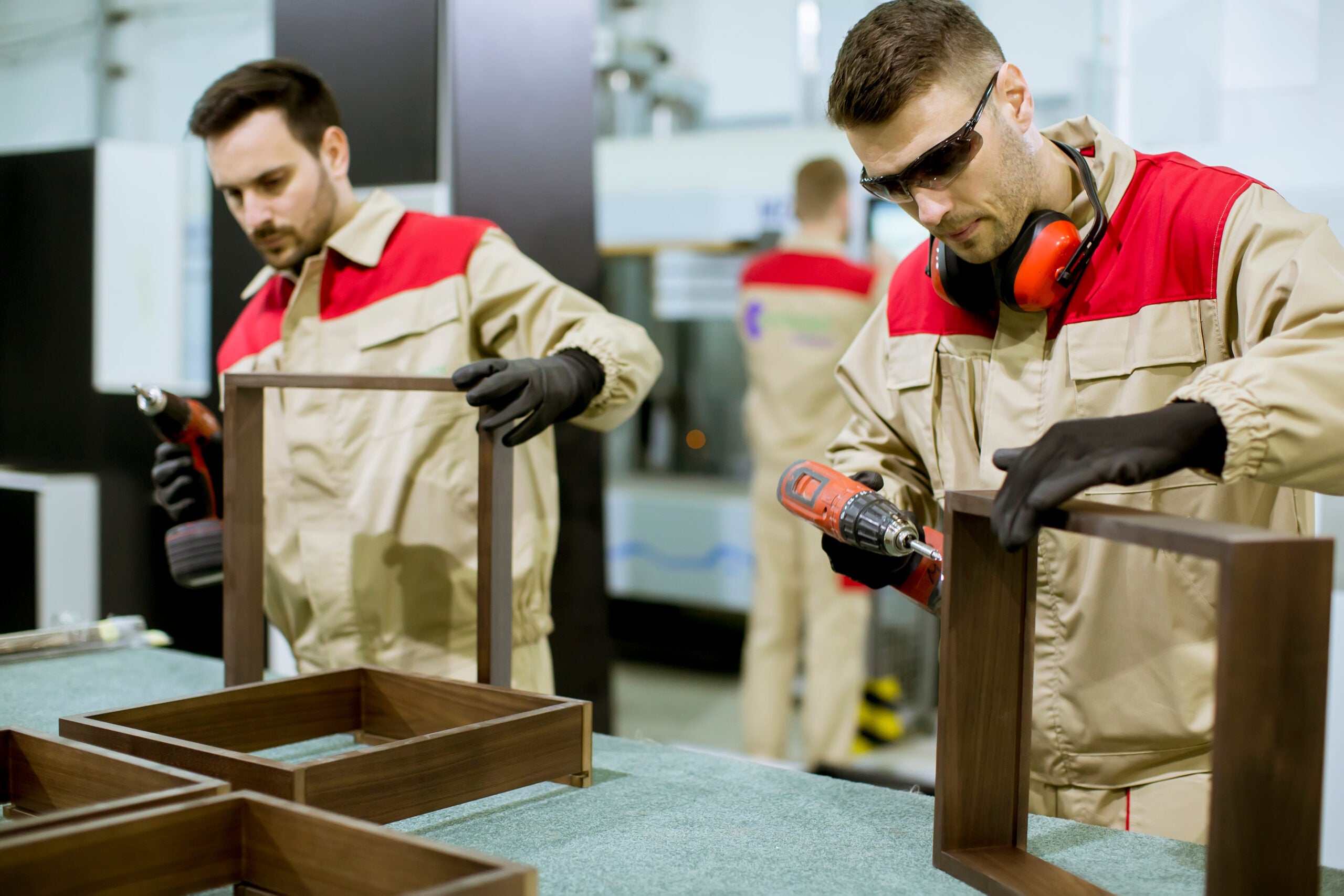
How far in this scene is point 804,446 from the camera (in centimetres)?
362

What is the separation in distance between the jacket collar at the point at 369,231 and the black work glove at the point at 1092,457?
1232 millimetres

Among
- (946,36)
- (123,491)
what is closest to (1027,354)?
(946,36)

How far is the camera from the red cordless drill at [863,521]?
4.07 feet

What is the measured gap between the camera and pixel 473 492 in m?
1.85

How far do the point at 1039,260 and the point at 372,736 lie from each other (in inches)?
40.1

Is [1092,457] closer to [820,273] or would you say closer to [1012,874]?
[1012,874]

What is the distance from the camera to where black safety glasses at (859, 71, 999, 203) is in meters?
1.24

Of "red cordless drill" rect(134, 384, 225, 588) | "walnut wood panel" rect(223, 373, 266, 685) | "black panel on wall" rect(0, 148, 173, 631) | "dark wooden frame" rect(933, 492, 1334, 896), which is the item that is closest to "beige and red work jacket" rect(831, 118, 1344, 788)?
"dark wooden frame" rect(933, 492, 1334, 896)

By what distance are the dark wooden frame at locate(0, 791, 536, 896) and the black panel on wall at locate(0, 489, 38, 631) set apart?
311 centimetres

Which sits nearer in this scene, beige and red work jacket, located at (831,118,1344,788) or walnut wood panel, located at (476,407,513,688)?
beige and red work jacket, located at (831,118,1344,788)

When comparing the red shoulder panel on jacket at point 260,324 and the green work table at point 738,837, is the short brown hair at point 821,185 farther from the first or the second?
the green work table at point 738,837

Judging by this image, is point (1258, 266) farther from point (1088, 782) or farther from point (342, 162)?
point (342, 162)

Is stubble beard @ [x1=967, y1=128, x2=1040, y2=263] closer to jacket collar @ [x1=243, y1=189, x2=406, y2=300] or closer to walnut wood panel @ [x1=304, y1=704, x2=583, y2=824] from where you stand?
walnut wood panel @ [x1=304, y1=704, x2=583, y2=824]

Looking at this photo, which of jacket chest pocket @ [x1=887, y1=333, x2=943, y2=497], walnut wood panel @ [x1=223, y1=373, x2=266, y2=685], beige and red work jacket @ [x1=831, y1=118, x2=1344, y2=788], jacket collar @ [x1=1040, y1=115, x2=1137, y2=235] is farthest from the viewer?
walnut wood panel @ [x1=223, y1=373, x2=266, y2=685]
